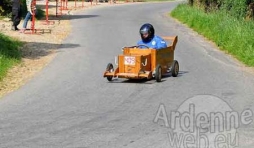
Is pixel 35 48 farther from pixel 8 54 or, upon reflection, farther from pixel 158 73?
pixel 158 73

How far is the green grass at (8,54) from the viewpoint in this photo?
15.8 metres

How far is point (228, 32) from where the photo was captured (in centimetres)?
2252

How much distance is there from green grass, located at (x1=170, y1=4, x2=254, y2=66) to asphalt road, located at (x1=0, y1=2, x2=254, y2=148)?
1.11m

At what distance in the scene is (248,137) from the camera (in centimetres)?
863

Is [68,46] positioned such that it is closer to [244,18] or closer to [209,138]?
[244,18]

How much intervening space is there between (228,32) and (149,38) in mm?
8620

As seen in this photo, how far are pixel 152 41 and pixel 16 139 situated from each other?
656 cm

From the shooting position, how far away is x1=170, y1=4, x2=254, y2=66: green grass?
19656 millimetres

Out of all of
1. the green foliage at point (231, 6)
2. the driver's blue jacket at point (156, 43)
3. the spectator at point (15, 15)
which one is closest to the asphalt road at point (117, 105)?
the driver's blue jacket at point (156, 43)

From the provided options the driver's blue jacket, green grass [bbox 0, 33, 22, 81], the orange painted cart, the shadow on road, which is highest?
the driver's blue jacket

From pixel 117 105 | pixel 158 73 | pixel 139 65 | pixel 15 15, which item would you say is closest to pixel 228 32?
pixel 15 15

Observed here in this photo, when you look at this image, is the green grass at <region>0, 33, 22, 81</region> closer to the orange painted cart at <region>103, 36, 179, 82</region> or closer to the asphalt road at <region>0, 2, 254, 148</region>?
the asphalt road at <region>0, 2, 254, 148</region>

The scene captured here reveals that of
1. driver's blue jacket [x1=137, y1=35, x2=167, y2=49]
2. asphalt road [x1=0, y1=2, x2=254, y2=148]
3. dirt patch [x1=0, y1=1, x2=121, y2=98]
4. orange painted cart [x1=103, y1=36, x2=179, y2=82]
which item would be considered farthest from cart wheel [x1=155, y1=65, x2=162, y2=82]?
dirt patch [x1=0, y1=1, x2=121, y2=98]

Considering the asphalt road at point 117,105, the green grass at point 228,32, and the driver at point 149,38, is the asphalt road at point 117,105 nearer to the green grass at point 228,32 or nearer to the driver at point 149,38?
the driver at point 149,38
